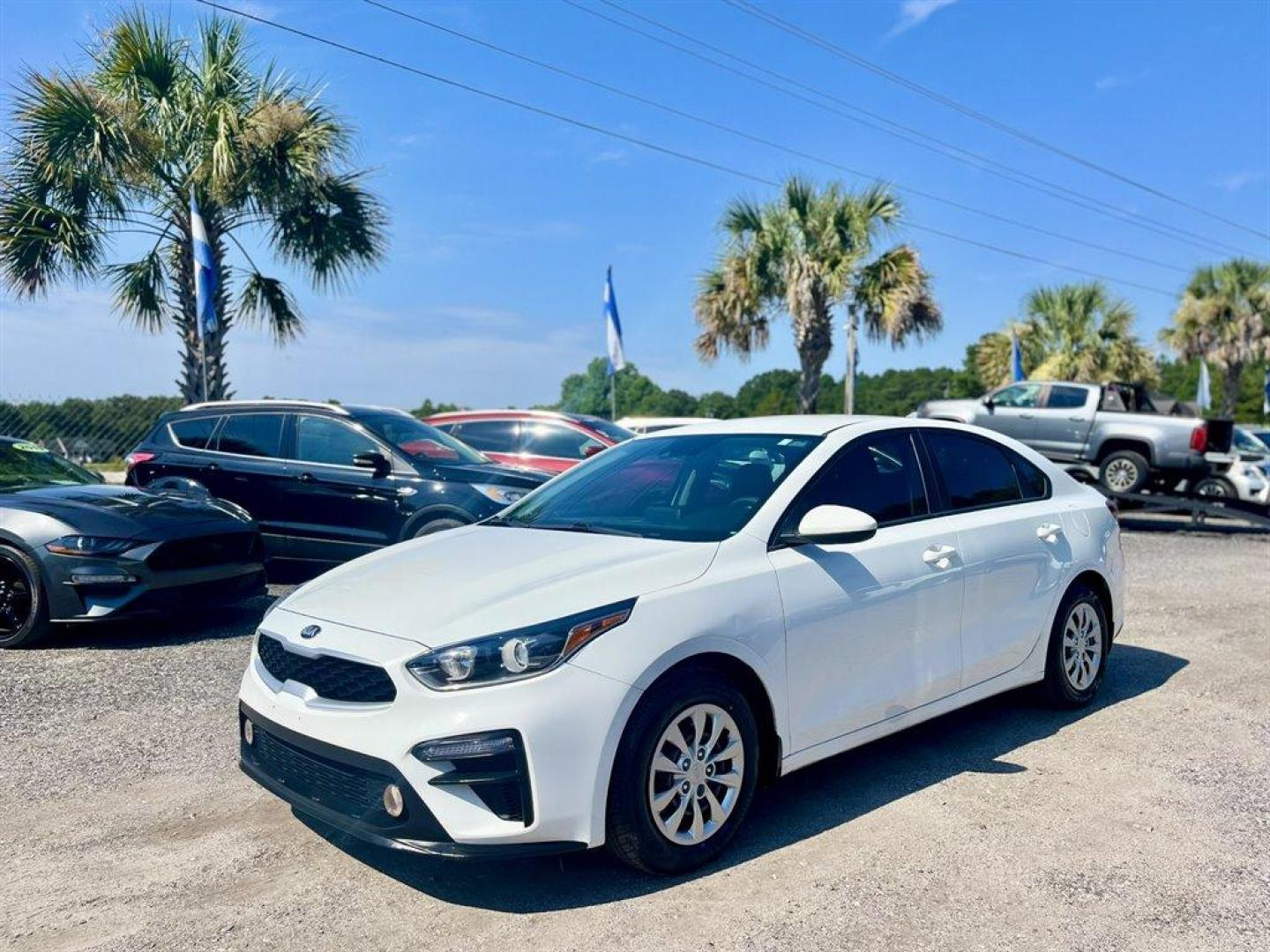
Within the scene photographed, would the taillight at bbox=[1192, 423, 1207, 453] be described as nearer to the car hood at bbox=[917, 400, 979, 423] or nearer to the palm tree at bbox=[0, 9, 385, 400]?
the car hood at bbox=[917, 400, 979, 423]

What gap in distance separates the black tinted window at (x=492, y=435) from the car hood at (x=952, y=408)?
287 inches

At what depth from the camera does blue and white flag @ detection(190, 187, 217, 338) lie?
47.9 ft

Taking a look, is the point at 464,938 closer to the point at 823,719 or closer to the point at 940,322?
the point at 823,719

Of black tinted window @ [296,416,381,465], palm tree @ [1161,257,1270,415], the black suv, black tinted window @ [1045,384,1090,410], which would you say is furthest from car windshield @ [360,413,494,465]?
palm tree @ [1161,257,1270,415]

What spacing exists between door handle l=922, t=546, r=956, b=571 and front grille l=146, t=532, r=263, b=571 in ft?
15.7

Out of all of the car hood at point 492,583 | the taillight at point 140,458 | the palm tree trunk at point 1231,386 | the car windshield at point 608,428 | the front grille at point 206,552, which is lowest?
the front grille at point 206,552

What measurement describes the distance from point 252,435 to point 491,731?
6877mm

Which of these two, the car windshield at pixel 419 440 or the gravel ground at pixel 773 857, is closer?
the gravel ground at pixel 773 857

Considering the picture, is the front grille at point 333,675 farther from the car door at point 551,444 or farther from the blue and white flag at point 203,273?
the blue and white flag at point 203,273

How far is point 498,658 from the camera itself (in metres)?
3.11

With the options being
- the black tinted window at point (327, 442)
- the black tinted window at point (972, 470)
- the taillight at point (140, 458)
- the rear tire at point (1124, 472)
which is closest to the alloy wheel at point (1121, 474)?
the rear tire at point (1124, 472)

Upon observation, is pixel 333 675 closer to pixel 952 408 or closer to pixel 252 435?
pixel 252 435

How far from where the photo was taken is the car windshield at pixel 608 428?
12315 mm

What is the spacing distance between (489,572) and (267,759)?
101 cm
